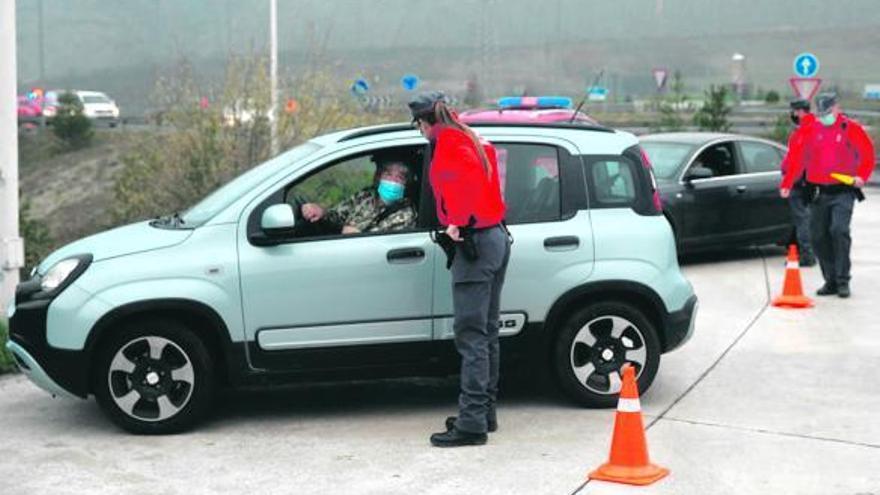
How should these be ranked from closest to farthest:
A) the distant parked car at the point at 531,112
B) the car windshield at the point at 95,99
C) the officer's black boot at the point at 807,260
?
the officer's black boot at the point at 807,260, the distant parked car at the point at 531,112, the car windshield at the point at 95,99

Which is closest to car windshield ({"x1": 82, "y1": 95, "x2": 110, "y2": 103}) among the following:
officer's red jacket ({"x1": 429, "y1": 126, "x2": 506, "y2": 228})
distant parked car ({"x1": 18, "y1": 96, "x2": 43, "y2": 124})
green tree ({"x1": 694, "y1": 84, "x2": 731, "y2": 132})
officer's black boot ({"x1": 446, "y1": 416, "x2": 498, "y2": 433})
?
distant parked car ({"x1": 18, "y1": 96, "x2": 43, "y2": 124})

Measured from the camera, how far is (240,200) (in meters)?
7.21

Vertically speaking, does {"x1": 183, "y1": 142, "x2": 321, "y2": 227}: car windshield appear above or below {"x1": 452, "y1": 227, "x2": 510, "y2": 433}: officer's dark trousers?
above

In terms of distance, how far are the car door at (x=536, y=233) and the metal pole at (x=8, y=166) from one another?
390cm

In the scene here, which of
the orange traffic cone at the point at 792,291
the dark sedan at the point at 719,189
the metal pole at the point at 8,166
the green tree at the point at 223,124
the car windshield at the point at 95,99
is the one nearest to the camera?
the metal pole at the point at 8,166

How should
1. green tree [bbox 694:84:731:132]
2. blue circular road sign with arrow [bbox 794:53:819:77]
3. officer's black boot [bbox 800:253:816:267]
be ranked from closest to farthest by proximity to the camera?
officer's black boot [bbox 800:253:816:267], blue circular road sign with arrow [bbox 794:53:819:77], green tree [bbox 694:84:731:132]

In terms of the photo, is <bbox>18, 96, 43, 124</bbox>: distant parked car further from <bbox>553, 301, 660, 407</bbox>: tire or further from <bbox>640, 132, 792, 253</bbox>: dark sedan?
<bbox>553, 301, 660, 407</bbox>: tire

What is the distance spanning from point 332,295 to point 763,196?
827 cm

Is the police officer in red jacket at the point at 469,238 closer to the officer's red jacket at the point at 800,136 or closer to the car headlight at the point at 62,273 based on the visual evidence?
the car headlight at the point at 62,273

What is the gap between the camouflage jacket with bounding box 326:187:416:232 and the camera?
23.9 ft

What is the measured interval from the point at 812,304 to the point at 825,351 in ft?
6.61

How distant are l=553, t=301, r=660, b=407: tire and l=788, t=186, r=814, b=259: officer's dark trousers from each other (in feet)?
21.0

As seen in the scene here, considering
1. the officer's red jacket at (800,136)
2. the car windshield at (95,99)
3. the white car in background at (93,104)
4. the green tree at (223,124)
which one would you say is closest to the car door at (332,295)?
the officer's red jacket at (800,136)

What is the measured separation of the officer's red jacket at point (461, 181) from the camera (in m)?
6.48
